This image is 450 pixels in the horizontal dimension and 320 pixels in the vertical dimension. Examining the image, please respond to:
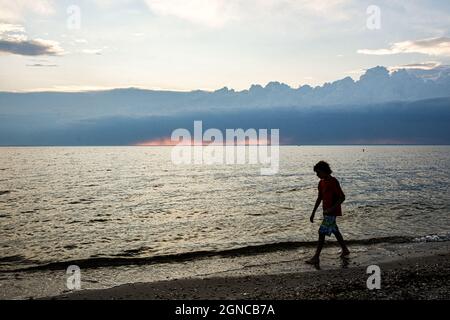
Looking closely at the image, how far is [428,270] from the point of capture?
498 inches

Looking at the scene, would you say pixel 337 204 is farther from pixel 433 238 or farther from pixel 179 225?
pixel 179 225

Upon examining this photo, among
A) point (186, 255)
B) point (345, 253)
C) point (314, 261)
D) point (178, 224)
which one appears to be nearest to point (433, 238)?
point (345, 253)

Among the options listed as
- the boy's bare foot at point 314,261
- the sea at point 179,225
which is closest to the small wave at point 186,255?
the sea at point 179,225

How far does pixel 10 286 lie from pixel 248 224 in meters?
14.9

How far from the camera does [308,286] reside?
1135cm

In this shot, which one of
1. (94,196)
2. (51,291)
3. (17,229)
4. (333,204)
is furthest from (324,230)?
(94,196)

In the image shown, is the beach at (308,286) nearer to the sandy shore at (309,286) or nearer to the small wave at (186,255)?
the sandy shore at (309,286)

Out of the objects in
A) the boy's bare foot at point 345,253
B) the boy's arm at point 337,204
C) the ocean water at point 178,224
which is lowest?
the ocean water at point 178,224

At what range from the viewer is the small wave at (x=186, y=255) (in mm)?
15758

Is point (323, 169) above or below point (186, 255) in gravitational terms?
above

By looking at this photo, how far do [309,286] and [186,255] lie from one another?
23.7ft

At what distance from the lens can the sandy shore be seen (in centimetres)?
1005

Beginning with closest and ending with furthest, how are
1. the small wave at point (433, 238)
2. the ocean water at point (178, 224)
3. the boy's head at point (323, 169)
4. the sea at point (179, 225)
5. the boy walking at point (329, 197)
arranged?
the boy's head at point (323, 169), the boy walking at point (329, 197), the sea at point (179, 225), the ocean water at point (178, 224), the small wave at point (433, 238)

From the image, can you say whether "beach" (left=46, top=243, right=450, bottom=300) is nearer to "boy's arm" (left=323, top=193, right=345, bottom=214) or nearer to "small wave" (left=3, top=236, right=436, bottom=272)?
"boy's arm" (left=323, top=193, right=345, bottom=214)
